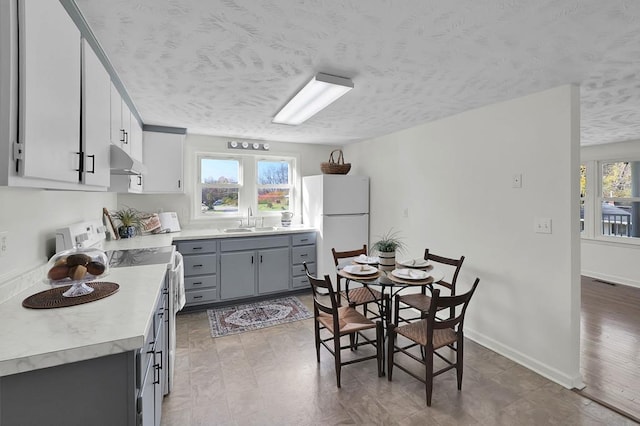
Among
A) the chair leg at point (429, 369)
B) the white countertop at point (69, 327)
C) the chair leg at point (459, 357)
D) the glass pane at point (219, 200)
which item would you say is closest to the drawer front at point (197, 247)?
the glass pane at point (219, 200)

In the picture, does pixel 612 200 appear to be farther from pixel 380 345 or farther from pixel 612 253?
pixel 380 345

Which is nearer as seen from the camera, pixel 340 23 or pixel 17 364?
pixel 17 364

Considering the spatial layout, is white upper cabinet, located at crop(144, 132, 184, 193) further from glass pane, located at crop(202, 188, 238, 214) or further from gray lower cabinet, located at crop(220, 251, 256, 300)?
gray lower cabinet, located at crop(220, 251, 256, 300)

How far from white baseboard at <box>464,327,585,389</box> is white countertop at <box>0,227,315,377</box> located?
9.38 feet

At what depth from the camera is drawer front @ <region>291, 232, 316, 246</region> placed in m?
4.14

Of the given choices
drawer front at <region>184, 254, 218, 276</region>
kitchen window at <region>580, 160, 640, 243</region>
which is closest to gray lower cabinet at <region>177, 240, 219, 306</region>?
drawer front at <region>184, 254, 218, 276</region>

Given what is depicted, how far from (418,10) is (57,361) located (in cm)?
197

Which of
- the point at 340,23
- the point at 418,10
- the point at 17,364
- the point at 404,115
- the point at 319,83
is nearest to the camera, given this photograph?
the point at 17,364

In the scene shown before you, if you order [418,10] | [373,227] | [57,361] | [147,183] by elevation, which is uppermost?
[418,10]

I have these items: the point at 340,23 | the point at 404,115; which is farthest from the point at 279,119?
the point at 340,23

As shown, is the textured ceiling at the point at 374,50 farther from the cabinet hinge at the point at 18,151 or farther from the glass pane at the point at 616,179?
the glass pane at the point at 616,179

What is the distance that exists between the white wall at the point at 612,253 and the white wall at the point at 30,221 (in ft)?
23.2

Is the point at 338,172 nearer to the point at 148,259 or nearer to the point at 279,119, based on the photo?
the point at 279,119

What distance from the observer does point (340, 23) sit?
1497 mm
